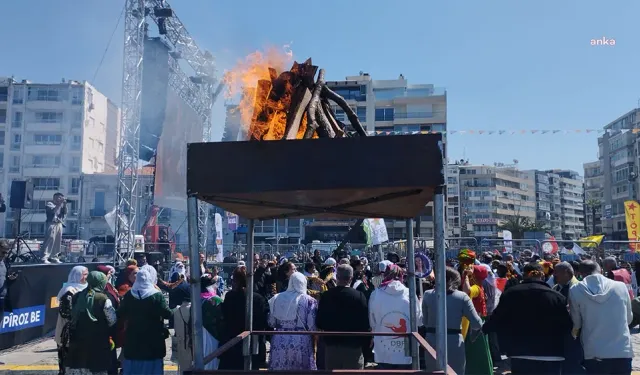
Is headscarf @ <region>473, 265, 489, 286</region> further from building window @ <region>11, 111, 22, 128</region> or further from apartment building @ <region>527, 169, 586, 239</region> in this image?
apartment building @ <region>527, 169, 586, 239</region>

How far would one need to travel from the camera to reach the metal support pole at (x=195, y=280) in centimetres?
331

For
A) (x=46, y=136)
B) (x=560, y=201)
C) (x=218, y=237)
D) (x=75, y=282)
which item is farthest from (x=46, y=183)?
(x=560, y=201)

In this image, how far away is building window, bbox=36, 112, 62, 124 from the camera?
213 feet

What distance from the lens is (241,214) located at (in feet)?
16.3

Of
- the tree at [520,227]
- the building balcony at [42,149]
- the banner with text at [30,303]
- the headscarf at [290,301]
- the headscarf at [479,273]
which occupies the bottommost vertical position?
the banner with text at [30,303]

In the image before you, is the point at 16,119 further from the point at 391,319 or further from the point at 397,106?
the point at 391,319

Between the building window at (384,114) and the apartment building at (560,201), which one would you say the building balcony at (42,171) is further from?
the apartment building at (560,201)

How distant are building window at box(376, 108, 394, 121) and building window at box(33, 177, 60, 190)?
137 feet

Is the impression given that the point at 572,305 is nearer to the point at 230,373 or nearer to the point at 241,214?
the point at 241,214

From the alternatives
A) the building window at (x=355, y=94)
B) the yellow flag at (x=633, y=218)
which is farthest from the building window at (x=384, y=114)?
the yellow flag at (x=633, y=218)

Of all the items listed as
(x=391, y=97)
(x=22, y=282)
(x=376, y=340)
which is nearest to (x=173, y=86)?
(x=22, y=282)

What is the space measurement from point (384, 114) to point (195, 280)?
2661 inches

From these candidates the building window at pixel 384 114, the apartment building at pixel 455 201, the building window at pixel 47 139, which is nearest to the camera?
the building window at pixel 47 139

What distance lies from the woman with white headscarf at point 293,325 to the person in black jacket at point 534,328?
76.5 inches
